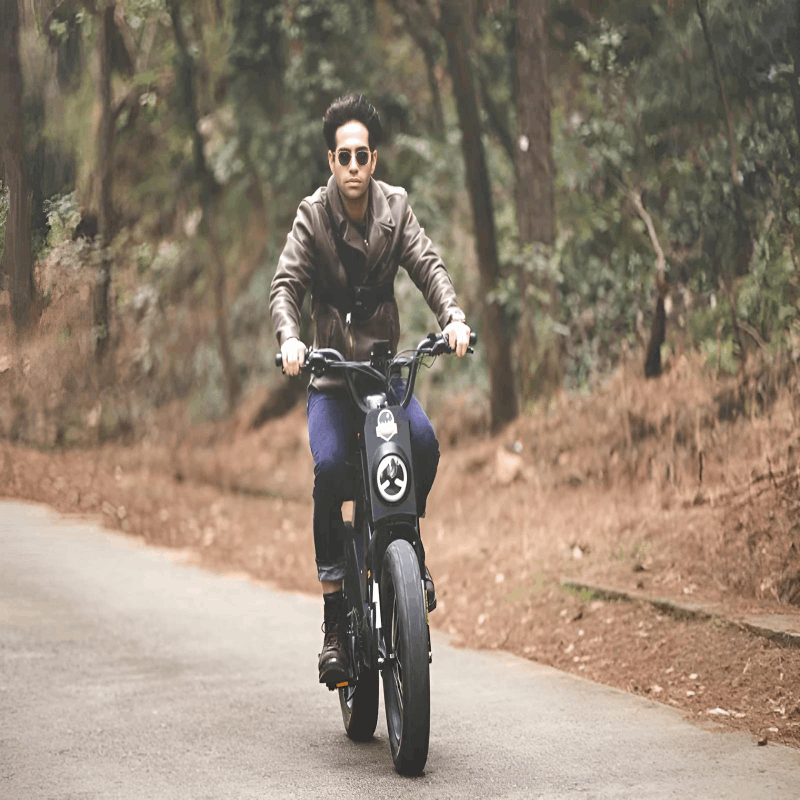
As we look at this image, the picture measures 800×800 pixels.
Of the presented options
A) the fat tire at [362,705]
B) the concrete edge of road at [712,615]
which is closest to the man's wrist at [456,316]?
the fat tire at [362,705]

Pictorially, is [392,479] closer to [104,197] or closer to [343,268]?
[343,268]

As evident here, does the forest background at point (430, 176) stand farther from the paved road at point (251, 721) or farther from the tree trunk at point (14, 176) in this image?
the paved road at point (251, 721)

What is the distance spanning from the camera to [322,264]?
5.69m

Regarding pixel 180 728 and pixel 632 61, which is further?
pixel 632 61

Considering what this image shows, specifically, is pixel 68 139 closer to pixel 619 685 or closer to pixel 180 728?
pixel 180 728

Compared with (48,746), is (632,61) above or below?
above

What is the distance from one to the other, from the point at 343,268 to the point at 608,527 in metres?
3.84

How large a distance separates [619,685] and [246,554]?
220 inches

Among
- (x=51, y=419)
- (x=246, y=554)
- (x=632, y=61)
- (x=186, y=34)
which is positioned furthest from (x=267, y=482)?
(x=51, y=419)

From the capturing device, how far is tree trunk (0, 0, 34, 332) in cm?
597

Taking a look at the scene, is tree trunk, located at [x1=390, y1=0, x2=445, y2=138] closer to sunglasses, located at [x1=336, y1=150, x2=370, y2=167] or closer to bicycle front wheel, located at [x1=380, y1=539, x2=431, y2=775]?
sunglasses, located at [x1=336, y1=150, x2=370, y2=167]

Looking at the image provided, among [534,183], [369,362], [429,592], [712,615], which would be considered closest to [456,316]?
[369,362]

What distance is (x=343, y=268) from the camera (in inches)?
224

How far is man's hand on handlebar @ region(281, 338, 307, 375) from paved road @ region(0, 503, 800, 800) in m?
1.55
